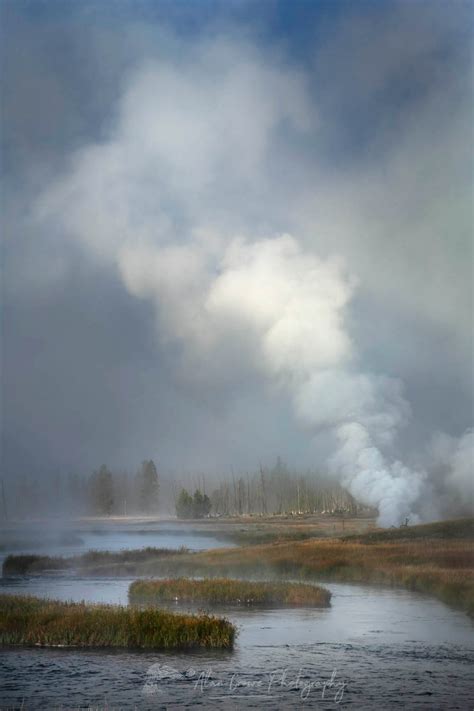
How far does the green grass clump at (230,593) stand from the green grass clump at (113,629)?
8.58m

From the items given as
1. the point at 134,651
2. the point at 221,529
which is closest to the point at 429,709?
the point at 134,651

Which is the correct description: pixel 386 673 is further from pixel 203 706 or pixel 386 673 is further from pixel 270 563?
pixel 270 563

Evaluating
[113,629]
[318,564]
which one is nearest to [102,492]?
[318,564]

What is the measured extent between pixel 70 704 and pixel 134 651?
7.55 meters

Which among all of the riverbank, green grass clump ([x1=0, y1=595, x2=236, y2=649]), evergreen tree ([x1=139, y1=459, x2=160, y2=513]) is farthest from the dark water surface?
evergreen tree ([x1=139, y1=459, x2=160, y2=513])

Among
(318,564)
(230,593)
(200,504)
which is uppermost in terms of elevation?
(200,504)

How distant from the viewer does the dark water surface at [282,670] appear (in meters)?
22.3

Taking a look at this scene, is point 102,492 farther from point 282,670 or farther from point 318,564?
point 282,670

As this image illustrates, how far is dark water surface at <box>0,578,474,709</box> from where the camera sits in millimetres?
22312

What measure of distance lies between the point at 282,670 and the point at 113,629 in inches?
290

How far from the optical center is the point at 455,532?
8206 cm

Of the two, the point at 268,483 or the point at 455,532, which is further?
the point at 268,483

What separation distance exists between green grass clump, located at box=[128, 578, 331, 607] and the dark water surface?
12.6 feet

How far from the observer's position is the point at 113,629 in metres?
29.9
